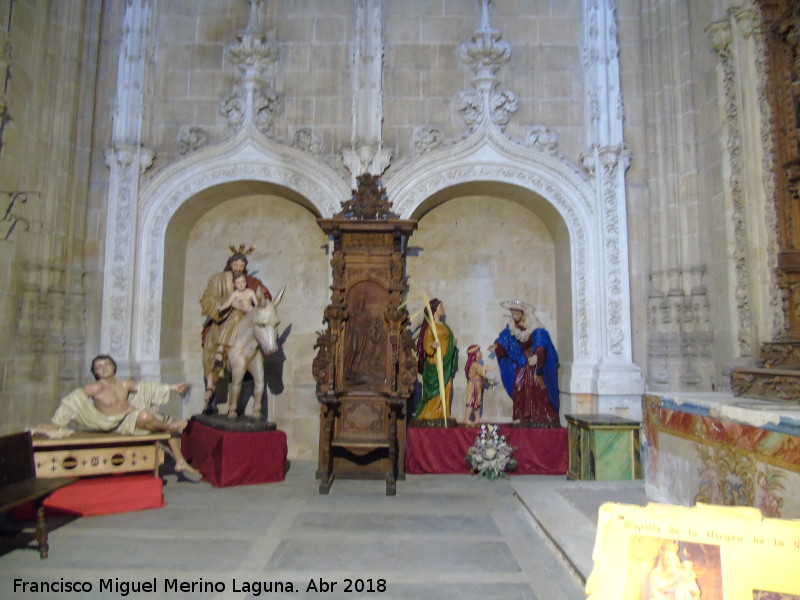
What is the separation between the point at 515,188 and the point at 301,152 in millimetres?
2806

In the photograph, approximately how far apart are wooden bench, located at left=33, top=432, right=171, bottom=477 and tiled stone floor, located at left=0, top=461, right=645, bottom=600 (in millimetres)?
466

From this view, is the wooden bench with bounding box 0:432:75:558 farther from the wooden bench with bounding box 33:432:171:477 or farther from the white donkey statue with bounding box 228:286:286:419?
the white donkey statue with bounding box 228:286:286:419

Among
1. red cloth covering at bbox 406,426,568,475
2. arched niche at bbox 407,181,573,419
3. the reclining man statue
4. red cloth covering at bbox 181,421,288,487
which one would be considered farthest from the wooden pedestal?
the reclining man statue

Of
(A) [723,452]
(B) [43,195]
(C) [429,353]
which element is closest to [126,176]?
(B) [43,195]

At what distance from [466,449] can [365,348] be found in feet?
5.43

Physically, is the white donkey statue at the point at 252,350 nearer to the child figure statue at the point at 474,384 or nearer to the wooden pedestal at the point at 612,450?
the child figure statue at the point at 474,384

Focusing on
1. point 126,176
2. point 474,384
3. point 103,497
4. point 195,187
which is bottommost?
point 103,497

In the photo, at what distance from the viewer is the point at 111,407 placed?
556 centimetres

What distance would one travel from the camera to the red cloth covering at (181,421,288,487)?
5.91 m

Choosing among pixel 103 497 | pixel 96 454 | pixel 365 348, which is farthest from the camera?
pixel 365 348

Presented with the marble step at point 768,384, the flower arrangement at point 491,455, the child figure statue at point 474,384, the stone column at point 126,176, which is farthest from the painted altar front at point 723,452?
the stone column at point 126,176

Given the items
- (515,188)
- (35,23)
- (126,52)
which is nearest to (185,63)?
(126,52)

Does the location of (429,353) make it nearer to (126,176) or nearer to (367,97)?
(367,97)

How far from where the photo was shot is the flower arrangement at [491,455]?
249 inches
